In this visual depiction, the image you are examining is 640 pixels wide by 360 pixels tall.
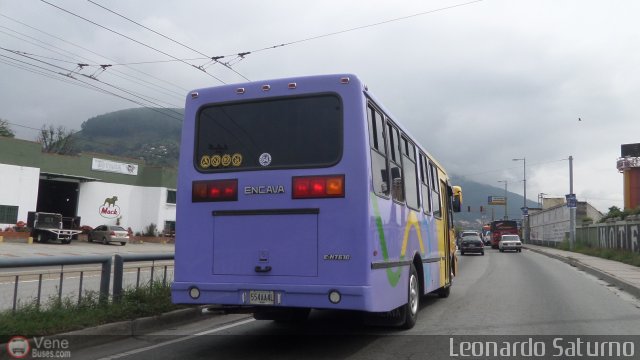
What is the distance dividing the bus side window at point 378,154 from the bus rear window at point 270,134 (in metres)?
0.46

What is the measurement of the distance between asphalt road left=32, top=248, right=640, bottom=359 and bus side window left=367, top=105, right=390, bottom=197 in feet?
6.64

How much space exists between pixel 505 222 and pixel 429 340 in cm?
5290

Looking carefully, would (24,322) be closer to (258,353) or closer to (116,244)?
(258,353)

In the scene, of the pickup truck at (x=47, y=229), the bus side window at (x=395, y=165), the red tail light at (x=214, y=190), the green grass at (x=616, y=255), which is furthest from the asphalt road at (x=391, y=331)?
the pickup truck at (x=47, y=229)

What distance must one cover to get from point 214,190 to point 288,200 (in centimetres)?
101

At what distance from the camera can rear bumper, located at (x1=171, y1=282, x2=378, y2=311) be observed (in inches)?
236

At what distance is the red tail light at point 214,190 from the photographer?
666 cm

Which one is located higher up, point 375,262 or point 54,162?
point 54,162

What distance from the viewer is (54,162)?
142 feet

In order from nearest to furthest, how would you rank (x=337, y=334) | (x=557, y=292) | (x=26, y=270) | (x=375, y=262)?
(x=375, y=262)
(x=26, y=270)
(x=337, y=334)
(x=557, y=292)

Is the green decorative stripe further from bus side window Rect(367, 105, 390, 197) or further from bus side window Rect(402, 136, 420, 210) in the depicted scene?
bus side window Rect(402, 136, 420, 210)

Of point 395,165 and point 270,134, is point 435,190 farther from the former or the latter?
point 270,134

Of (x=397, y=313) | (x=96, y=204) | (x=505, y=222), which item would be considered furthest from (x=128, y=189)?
(x=397, y=313)

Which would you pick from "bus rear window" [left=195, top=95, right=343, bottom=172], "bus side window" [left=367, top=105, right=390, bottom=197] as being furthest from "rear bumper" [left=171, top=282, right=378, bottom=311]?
"bus rear window" [left=195, top=95, right=343, bottom=172]
